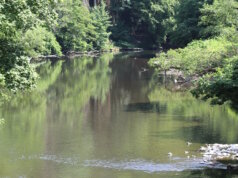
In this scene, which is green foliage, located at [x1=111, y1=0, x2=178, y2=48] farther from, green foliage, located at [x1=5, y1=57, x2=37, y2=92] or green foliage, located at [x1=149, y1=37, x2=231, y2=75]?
green foliage, located at [x1=5, y1=57, x2=37, y2=92]

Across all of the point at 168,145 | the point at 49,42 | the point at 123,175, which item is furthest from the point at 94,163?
the point at 49,42

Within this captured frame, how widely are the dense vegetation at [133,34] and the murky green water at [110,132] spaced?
246 centimetres

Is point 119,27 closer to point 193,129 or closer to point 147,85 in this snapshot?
point 147,85

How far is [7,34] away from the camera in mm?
15305

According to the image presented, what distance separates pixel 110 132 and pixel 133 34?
80927 mm

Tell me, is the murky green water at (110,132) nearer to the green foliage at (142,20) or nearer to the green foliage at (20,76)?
the green foliage at (20,76)

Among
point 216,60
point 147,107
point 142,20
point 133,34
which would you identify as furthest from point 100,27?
point 216,60

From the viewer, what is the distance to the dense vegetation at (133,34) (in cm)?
1691

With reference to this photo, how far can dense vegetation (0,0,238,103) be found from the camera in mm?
16906

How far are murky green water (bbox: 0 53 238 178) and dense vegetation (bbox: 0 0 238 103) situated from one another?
2462 mm

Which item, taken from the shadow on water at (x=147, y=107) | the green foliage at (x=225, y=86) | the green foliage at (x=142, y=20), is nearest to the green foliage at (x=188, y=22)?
the shadow on water at (x=147, y=107)

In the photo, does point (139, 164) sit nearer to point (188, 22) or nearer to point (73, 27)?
point (188, 22)

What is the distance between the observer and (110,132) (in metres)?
27.6

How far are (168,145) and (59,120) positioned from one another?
8.74 metres
